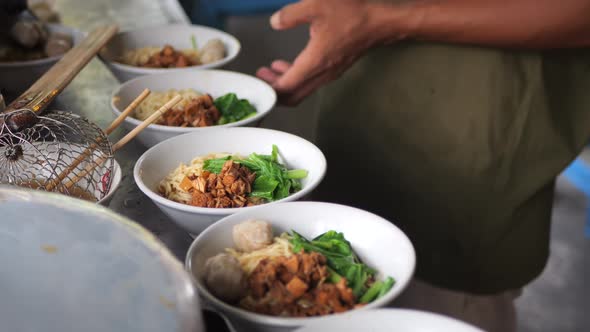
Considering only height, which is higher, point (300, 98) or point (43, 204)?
point (43, 204)

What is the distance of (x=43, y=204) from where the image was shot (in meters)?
0.74

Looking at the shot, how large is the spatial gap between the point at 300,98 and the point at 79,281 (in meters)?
1.49

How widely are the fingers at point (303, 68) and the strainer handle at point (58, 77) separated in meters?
0.58

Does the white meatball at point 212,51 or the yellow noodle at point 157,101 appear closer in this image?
the yellow noodle at point 157,101

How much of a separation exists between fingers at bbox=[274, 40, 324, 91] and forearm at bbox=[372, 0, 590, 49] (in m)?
0.22

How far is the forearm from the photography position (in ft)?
6.15

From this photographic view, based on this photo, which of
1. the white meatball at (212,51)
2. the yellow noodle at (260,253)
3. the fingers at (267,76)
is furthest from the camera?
the white meatball at (212,51)

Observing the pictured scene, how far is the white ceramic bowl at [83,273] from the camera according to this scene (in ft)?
2.26

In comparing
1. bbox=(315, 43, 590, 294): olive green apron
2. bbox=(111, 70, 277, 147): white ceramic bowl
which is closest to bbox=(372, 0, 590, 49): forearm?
bbox=(315, 43, 590, 294): olive green apron

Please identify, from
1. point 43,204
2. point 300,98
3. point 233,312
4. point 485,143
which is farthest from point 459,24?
point 43,204

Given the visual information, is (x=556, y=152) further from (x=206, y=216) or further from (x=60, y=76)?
(x=60, y=76)

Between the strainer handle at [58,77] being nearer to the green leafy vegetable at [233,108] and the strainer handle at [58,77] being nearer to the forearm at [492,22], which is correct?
the green leafy vegetable at [233,108]

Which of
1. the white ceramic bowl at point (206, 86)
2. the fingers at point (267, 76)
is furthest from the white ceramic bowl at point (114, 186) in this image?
the fingers at point (267, 76)

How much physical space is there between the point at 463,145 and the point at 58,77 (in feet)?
4.45
